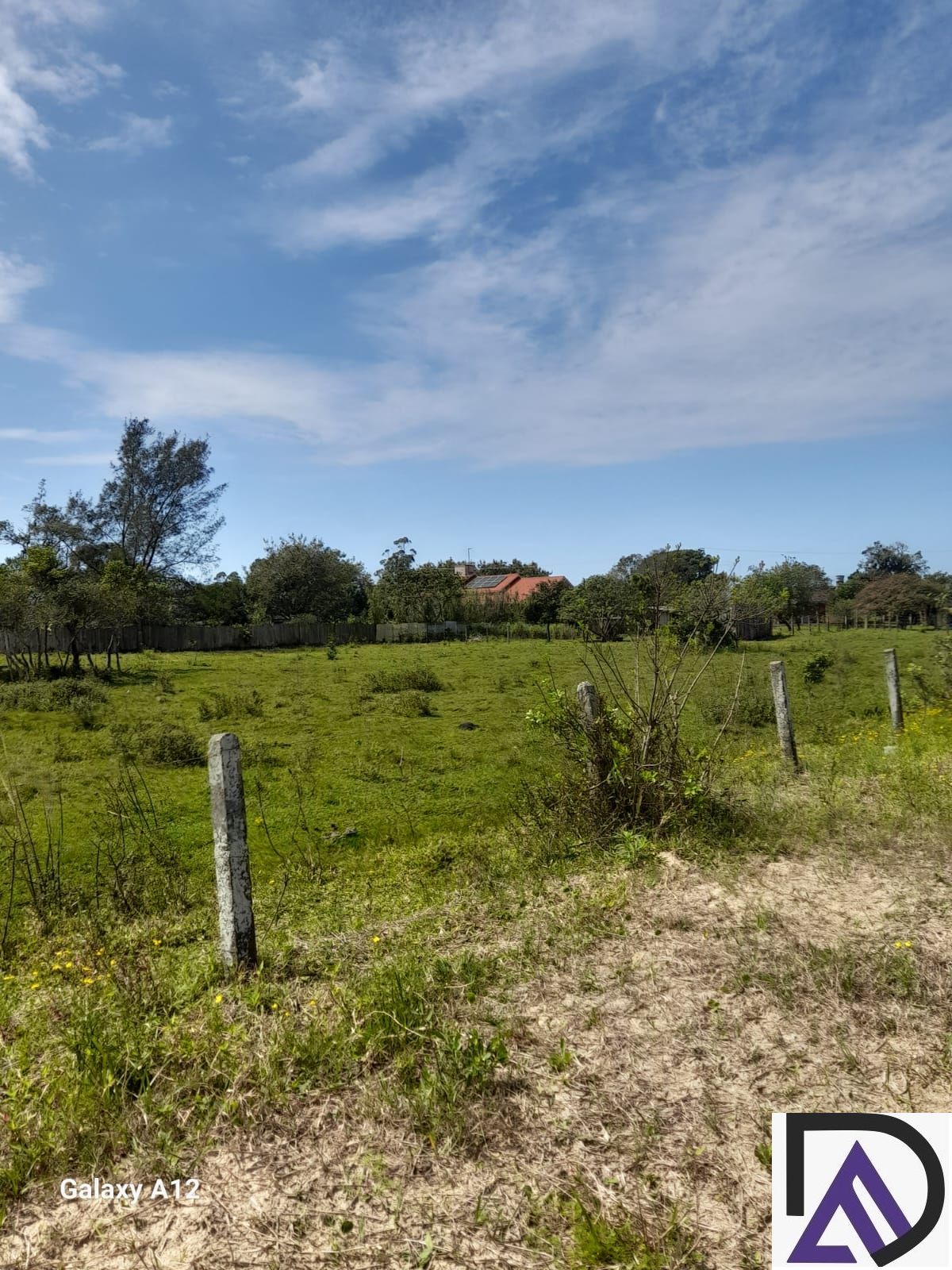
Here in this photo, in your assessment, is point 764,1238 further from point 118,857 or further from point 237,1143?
point 118,857

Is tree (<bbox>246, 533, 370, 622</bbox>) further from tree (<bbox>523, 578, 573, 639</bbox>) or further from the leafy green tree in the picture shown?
tree (<bbox>523, 578, 573, 639</bbox>)

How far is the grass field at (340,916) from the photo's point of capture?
3268mm

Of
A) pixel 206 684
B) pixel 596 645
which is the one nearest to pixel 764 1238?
pixel 596 645

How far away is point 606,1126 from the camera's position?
10.4 feet

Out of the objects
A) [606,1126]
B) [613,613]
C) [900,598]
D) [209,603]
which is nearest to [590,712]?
[613,613]

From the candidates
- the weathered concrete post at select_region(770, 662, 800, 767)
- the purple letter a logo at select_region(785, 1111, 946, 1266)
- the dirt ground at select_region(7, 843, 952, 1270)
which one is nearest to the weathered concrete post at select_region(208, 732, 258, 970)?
the dirt ground at select_region(7, 843, 952, 1270)

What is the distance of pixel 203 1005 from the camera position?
4.18 meters

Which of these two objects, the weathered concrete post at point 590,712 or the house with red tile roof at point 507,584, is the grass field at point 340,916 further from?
the house with red tile roof at point 507,584

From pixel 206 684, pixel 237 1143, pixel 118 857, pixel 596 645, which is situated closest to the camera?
pixel 237 1143

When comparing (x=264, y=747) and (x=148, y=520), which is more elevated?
(x=148, y=520)

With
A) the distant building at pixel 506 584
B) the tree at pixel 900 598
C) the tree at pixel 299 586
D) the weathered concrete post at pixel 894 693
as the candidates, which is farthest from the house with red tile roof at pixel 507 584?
the weathered concrete post at pixel 894 693

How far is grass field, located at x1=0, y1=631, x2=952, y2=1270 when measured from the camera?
10.7ft

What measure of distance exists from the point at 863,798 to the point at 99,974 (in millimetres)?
6839

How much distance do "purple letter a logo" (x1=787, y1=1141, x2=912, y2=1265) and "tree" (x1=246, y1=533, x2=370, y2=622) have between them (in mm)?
52477
